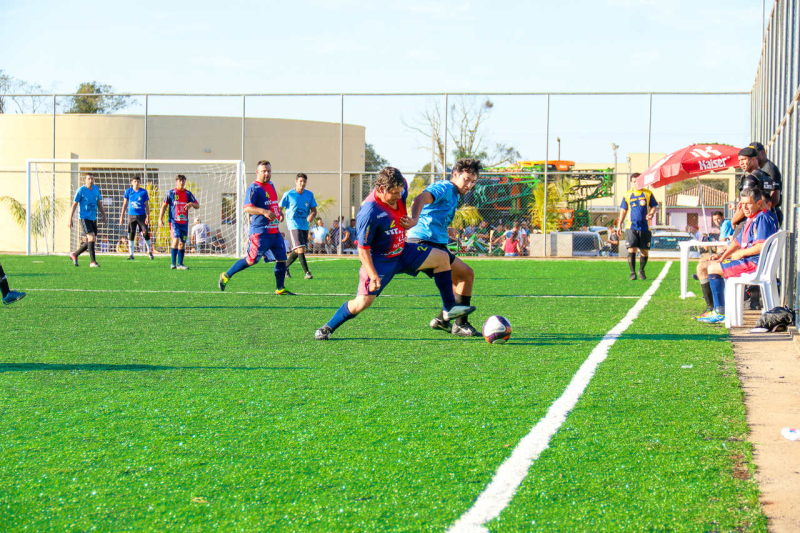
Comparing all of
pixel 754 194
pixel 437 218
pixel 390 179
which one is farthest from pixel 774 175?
pixel 390 179

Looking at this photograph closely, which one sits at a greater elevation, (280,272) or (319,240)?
(319,240)

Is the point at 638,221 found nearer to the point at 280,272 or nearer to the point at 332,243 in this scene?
the point at 280,272

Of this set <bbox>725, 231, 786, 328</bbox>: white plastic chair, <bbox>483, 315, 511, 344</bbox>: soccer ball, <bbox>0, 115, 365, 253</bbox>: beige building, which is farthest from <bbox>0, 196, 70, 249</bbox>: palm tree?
<bbox>725, 231, 786, 328</bbox>: white plastic chair

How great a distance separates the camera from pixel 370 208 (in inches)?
237

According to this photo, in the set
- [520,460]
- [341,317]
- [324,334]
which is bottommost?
[520,460]

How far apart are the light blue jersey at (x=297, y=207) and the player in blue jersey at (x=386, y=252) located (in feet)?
22.4

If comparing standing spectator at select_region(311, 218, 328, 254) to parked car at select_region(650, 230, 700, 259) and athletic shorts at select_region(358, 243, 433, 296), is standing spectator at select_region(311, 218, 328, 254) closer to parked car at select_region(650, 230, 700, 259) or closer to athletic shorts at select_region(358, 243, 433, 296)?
parked car at select_region(650, 230, 700, 259)

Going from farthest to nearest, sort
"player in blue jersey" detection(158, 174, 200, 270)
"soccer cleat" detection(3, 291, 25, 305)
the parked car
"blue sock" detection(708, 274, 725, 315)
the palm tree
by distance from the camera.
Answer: the palm tree < the parked car < "player in blue jersey" detection(158, 174, 200, 270) < "soccer cleat" detection(3, 291, 25, 305) < "blue sock" detection(708, 274, 725, 315)

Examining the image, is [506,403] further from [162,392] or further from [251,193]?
[251,193]

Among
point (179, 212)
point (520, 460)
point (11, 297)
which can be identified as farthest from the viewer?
point (179, 212)

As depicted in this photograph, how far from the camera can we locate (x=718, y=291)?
306 inches

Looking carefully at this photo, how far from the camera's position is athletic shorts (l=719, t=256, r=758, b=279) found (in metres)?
7.30

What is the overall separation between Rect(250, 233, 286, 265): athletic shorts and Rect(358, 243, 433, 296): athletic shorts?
4.37 meters

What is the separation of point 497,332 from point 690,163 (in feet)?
26.5
